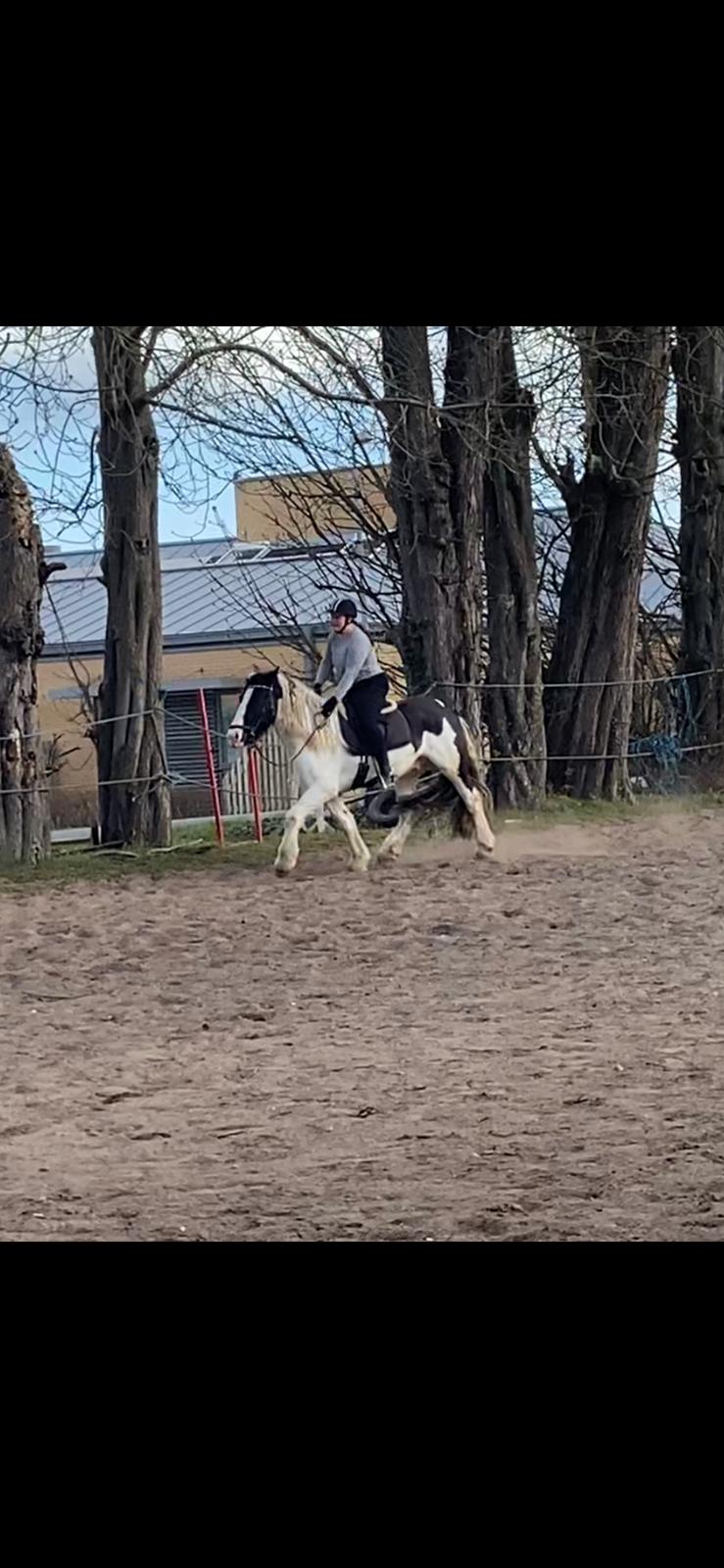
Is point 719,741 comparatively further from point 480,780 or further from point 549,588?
point 480,780

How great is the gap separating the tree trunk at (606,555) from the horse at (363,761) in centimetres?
92

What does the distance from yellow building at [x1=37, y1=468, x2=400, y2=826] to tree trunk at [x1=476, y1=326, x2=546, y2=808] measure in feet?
1.44

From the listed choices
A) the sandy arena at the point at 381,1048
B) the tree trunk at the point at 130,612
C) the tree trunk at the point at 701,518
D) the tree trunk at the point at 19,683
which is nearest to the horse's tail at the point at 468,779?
the sandy arena at the point at 381,1048

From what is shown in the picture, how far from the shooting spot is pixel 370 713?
6.09 m

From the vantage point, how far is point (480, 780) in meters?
6.52

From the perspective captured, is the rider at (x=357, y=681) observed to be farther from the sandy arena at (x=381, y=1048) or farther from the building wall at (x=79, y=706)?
the sandy arena at (x=381, y=1048)

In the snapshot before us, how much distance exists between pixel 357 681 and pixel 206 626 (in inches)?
34.8

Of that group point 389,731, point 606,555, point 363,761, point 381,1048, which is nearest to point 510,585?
point 606,555

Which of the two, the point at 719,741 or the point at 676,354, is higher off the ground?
the point at 676,354

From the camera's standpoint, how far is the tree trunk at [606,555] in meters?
7.42

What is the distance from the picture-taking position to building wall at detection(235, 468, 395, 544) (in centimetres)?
705

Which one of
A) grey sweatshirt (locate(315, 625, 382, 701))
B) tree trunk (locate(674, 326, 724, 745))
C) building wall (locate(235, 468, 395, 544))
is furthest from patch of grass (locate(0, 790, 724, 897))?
tree trunk (locate(674, 326, 724, 745))
